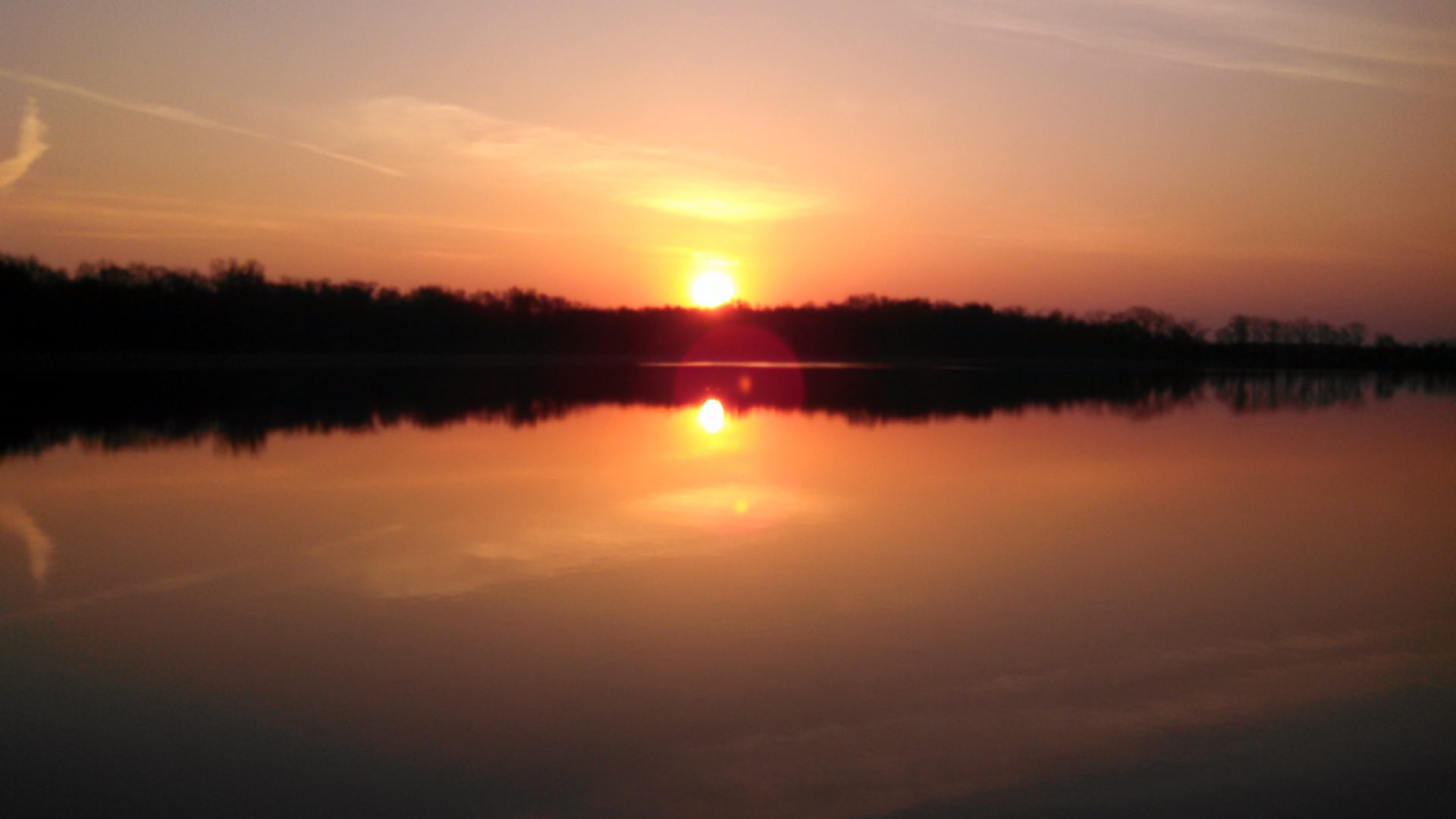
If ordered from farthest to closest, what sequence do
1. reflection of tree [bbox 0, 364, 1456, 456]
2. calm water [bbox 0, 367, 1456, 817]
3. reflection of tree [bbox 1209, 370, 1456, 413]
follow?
reflection of tree [bbox 1209, 370, 1456, 413], reflection of tree [bbox 0, 364, 1456, 456], calm water [bbox 0, 367, 1456, 817]

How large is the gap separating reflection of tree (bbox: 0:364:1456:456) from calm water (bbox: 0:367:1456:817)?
4023 millimetres

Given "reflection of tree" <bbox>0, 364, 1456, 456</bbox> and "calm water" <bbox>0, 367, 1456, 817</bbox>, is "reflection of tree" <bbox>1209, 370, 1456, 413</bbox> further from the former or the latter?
"calm water" <bbox>0, 367, 1456, 817</bbox>

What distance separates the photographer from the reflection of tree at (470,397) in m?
17.5

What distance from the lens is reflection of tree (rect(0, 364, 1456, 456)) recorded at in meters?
17.5

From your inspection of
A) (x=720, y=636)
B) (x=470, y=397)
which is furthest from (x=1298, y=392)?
(x=720, y=636)

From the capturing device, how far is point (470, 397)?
27.3 m

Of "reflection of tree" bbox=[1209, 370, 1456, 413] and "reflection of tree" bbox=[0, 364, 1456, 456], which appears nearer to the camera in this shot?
"reflection of tree" bbox=[0, 364, 1456, 456]

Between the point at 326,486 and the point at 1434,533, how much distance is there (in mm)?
10328

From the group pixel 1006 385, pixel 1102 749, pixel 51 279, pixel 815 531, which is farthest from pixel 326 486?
pixel 51 279

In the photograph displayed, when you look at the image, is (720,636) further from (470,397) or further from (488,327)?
Answer: (488,327)

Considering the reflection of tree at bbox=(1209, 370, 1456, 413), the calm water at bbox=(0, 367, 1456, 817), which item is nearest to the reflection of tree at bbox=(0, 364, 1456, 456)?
the reflection of tree at bbox=(1209, 370, 1456, 413)

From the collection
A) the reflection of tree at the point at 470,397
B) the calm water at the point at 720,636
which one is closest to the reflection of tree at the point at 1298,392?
the reflection of tree at the point at 470,397

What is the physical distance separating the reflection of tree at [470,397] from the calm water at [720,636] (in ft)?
13.2

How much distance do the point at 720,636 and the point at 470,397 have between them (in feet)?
74.2
